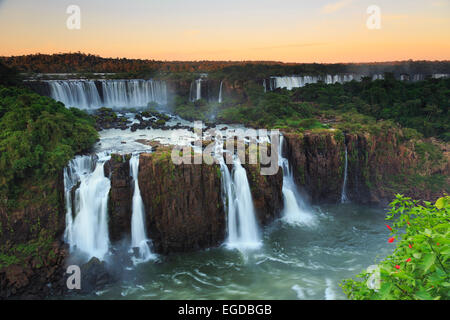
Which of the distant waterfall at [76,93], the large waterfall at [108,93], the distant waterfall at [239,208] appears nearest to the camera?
the distant waterfall at [239,208]

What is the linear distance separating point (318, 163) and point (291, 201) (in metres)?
2.56

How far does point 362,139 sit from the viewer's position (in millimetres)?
15867

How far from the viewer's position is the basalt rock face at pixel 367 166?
49.1ft

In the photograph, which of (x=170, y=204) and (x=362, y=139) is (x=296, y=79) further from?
(x=170, y=204)

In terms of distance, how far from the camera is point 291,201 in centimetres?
1379

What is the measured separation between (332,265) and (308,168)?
5730mm

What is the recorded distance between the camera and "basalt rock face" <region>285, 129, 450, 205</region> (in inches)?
589

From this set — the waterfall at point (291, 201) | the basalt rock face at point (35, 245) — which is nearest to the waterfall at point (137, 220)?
the basalt rock face at point (35, 245)

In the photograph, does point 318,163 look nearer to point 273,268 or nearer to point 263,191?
point 263,191

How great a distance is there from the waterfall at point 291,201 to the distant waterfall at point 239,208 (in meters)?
2.04

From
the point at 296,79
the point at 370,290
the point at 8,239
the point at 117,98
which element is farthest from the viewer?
the point at 296,79

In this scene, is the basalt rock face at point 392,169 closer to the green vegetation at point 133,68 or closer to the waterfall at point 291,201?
the waterfall at point 291,201

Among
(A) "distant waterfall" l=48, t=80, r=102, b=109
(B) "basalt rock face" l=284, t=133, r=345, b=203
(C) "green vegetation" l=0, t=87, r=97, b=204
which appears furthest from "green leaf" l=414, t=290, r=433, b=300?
(A) "distant waterfall" l=48, t=80, r=102, b=109

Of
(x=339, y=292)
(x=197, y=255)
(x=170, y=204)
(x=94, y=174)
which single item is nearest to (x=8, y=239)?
(x=94, y=174)
